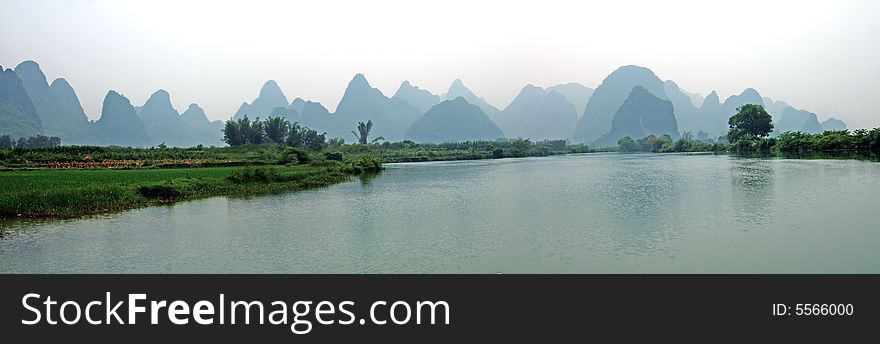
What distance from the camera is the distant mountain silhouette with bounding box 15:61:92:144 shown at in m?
158

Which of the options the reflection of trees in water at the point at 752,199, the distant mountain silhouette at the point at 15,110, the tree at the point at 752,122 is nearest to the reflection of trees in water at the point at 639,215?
the reflection of trees in water at the point at 752,199

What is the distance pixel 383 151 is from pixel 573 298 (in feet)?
214

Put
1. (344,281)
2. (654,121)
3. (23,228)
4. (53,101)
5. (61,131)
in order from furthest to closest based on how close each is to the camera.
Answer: (654,121)
(53,101)
(61,131)
(23,228)
(344,281)

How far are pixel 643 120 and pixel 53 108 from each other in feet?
655

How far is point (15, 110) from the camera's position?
413 ft

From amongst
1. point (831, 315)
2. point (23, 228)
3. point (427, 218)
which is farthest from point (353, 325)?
point (23, 228)

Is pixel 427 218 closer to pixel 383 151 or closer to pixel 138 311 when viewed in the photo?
pixel 138 311

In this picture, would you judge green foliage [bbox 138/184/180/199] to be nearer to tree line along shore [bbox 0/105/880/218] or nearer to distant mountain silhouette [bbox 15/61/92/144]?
tree line along shore [bbox 0/105/880/218]

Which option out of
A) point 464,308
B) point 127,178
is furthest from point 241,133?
point 464,308

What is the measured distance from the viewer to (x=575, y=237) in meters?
11.7

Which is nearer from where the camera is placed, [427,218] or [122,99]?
[427,218]

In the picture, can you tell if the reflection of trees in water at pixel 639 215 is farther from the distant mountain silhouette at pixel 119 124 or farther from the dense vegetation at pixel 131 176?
the distant mountain silhouette at pixel 119 124

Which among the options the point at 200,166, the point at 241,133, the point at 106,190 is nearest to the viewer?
the point at 106,190

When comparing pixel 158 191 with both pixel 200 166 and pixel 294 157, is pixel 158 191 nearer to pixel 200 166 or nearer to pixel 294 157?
pixel 200 166
